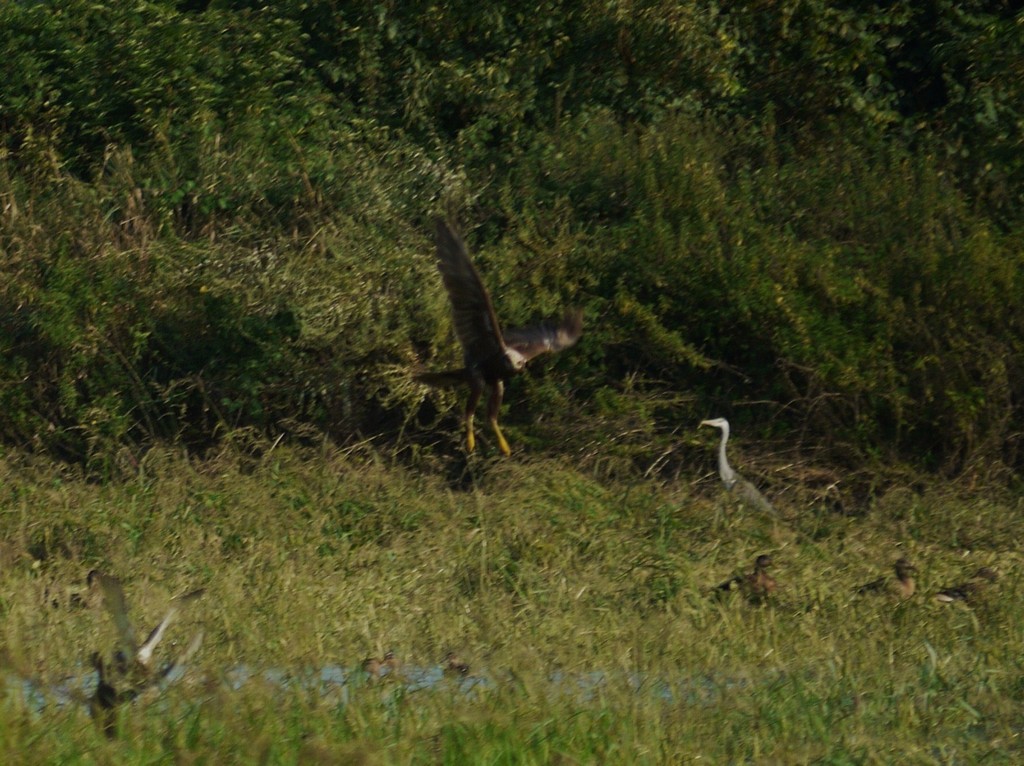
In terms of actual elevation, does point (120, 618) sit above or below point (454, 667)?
above

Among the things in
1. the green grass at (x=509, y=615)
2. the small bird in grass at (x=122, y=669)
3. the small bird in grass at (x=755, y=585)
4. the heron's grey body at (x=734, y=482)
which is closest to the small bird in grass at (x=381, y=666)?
the green grass at (x=509, y=615)

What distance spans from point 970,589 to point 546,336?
2979mm

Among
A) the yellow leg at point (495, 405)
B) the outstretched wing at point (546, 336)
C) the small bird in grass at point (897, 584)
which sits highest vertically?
the outstretched wing at point (546, 336)

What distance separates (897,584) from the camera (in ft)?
23.3

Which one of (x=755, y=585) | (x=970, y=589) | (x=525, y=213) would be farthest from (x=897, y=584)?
(x=525, y=213)

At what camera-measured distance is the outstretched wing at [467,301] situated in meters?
7.59

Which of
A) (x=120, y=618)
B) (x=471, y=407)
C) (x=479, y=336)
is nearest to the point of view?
(x=120, y=618)

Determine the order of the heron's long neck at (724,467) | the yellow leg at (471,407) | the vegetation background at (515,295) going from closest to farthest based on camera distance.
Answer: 1. the vegetation background at (515,295)
2. the yellow leg at (471,407)
3. the heron's long neck at (724,467)

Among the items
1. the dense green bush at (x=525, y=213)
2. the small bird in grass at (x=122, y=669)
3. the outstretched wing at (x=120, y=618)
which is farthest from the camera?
the dense green bush at (x=525, y=213)

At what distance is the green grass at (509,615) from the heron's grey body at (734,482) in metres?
0.17

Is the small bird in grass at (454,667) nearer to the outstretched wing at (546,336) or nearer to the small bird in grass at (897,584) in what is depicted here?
the small bird in grass at (897,584)

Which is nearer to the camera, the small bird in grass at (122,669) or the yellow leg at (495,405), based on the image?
the small bird in grass at (122,669)

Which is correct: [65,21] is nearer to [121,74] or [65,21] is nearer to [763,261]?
[121,74]

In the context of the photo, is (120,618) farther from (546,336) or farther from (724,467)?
(724,467)
